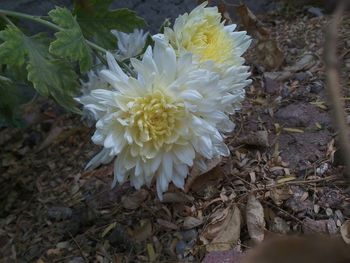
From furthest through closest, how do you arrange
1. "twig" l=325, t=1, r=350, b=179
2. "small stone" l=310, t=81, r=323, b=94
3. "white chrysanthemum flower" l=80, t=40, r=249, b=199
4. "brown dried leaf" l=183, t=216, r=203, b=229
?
"small stone" l=310, t=81, r=323, b=94
"brown dried leaf" l=183, t=216, r=203, b=229
"white chrysanthemum flower" l=80, t=40, r=249, b=199
"twig" l=325, t=1, r=350, b=179

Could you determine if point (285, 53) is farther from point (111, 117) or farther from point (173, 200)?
point (111, 117)

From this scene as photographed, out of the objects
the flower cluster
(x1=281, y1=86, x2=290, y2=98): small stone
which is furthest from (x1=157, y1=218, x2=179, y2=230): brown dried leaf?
(x1=281, y1=86, x2=290, y2=98): small stone

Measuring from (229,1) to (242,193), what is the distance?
51.5 inches

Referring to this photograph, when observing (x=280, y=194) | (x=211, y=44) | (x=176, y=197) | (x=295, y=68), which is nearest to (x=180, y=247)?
(x=176, y=197)

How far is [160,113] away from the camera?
108cm

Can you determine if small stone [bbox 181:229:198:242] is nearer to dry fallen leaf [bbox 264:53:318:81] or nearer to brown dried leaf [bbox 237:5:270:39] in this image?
dry fallen leaf [bbox 264:53:318:81]

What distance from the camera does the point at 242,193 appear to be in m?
1.48

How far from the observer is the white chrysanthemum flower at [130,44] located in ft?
4.87

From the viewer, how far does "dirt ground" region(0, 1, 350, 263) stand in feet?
4.52

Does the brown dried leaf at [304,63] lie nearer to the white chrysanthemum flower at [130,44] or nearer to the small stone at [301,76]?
the small stone at [301,76]

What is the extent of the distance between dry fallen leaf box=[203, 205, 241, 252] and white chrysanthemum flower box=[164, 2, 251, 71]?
1.32 feet

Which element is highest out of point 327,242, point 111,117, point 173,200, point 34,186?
point 327,242

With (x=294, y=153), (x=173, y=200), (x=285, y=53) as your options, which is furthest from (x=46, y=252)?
(x=285, y=53)

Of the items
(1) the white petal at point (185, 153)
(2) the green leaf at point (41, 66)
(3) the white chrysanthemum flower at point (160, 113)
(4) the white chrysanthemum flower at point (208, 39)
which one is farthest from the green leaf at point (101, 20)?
(1) the white petal at point (185, 153)
